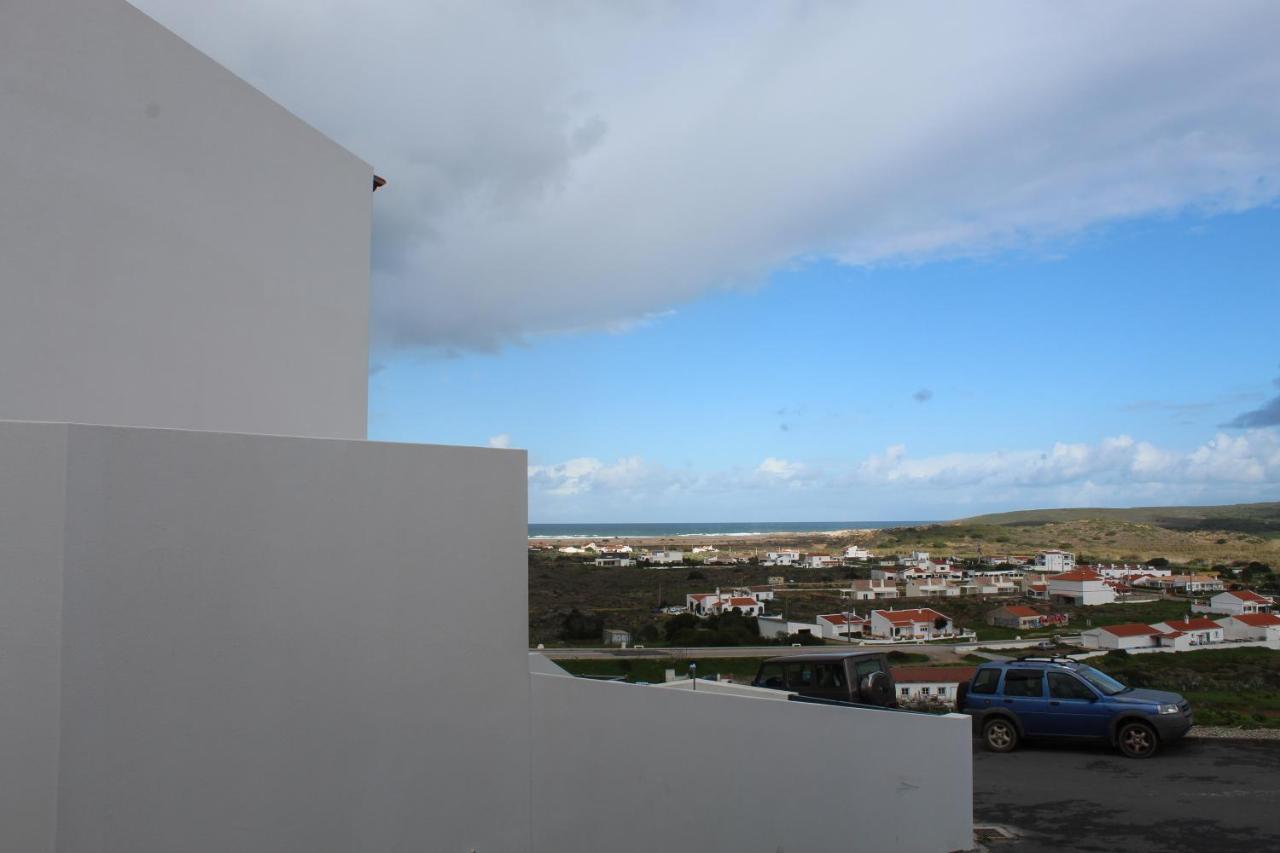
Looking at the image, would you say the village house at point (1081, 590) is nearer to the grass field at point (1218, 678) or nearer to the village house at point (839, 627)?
the village house at point (839, 627)

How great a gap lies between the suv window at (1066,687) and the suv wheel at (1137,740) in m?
0.61

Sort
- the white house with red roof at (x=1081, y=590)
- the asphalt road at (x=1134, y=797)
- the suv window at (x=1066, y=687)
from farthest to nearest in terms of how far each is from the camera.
Result: the white house with red roof at (x=1081, y=590)
the suv window at (x=1066, y=687)
the asphalt road at (x=1134, y=797)

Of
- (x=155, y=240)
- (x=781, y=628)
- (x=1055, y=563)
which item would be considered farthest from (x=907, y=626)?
(x=155, y=240)

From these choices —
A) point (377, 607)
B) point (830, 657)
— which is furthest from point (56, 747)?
point (830, 657)

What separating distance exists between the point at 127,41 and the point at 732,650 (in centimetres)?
4210

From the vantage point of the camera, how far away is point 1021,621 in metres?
57.7

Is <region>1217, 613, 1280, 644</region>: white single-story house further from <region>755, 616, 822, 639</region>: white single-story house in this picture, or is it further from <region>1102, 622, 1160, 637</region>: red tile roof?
<region>755, 616, 822, 639</region>: white single-story house

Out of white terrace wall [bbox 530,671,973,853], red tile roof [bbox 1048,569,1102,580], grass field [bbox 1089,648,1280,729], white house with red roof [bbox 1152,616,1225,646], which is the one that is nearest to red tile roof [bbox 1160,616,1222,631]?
white house with red roof [bbox 1152,616,1225,646]

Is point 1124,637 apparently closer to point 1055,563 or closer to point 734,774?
point 734,774

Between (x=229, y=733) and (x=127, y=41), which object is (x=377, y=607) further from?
(x=127, y=41)

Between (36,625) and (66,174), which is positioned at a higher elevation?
(66,174)

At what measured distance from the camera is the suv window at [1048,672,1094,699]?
13.1 meters

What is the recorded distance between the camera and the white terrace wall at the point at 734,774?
6879 mm

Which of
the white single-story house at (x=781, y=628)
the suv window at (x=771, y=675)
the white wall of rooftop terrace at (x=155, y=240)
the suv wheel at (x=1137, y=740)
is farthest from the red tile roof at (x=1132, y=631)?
the white wall of rooftop terrace at (x=155, y=240)
